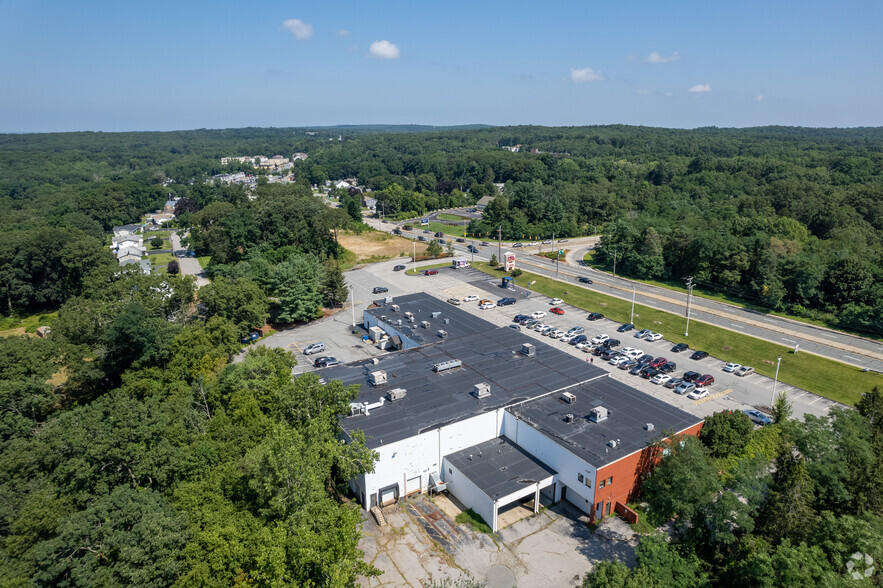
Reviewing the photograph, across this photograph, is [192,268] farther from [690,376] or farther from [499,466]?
[690,376]

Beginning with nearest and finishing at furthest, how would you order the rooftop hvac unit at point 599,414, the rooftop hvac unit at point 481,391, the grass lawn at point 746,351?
the rooftop hvac unit at point 599,414
the rooftop hvac unit at point 481,391
the grass lawn at point 746,351

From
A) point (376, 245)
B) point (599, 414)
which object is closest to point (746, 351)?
point (599, 414)

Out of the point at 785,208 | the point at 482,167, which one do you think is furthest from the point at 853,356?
the point at 482,167

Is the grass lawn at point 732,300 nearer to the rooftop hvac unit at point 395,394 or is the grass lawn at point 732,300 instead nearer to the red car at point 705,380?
the red car at point 705,380

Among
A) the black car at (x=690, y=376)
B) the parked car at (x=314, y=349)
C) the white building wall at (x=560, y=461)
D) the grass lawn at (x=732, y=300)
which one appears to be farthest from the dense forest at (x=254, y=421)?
the black car at (x=690, y=376)

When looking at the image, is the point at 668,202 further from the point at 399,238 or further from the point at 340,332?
the point at 340,332
